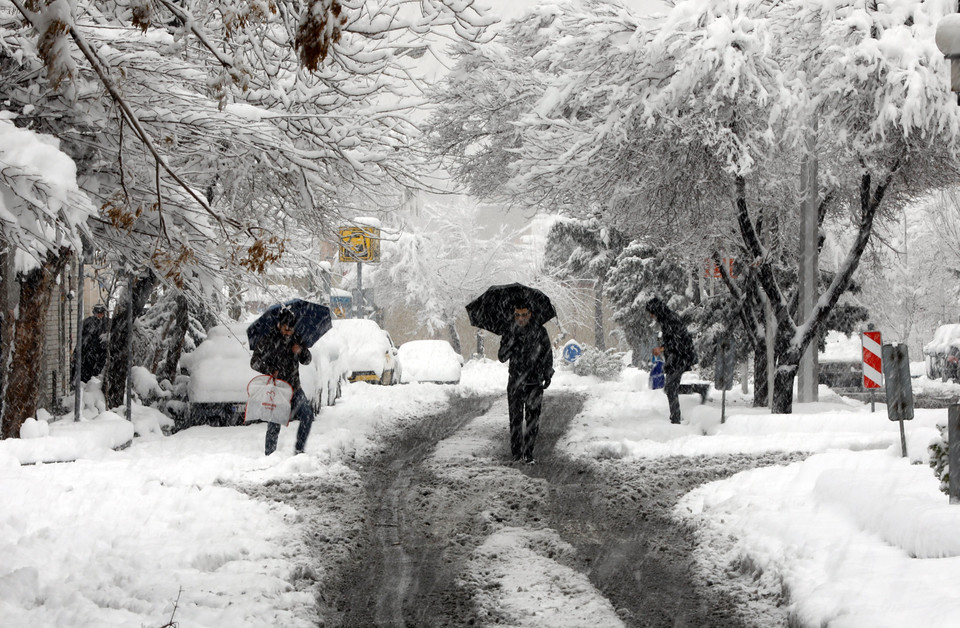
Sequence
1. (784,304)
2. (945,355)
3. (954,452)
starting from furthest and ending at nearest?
1. (945,355)
2. (784,304)
3. (954,452)

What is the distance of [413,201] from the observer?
1080cm

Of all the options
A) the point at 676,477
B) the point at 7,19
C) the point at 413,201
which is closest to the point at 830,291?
the point at 676,477

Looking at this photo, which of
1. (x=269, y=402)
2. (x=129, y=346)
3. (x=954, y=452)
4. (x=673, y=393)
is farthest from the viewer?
(x=673, y=393)

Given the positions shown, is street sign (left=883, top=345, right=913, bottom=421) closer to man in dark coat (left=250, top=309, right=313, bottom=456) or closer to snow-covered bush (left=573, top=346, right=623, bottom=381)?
man in dark coat (left=250, top=309, right=313, bottom=456)

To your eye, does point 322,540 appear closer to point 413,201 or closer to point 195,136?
point 195,136

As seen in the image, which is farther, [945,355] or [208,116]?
[945,355]

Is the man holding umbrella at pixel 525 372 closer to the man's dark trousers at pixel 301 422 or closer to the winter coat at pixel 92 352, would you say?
the man's dark trousers at pixel 301 422

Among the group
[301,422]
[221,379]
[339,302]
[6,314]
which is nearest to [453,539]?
[301,422]

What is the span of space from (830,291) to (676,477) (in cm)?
578

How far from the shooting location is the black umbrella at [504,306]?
12.0 m

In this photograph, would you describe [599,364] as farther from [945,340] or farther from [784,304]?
[784,304]

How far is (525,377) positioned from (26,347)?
5348 mm

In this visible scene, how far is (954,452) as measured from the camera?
5.84 meters

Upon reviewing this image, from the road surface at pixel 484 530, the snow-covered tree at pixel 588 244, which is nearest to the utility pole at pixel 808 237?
the road surface at pixel 484 530
